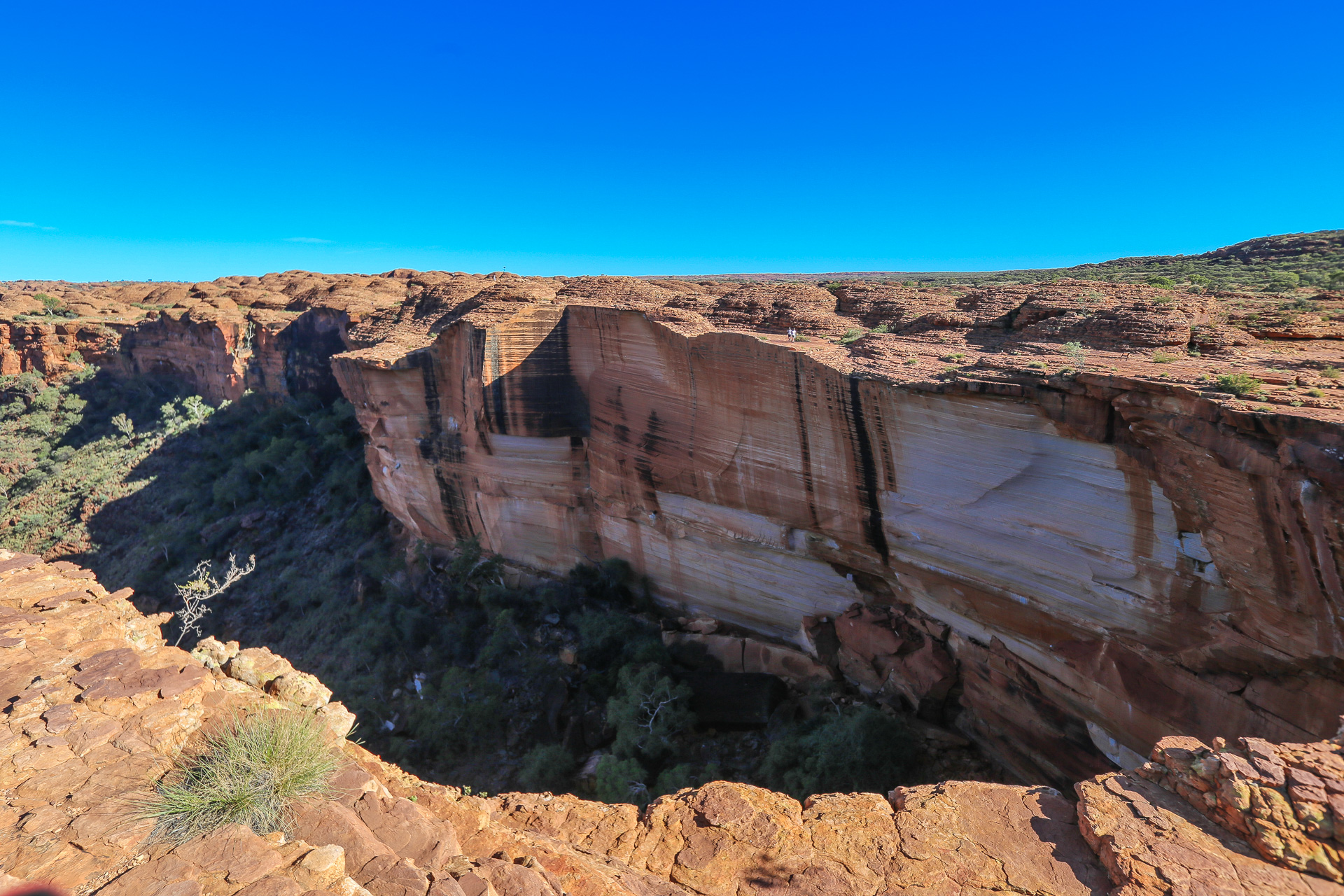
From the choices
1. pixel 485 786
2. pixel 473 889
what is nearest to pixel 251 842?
pixel 473 889

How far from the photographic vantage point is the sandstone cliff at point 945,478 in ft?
24.7

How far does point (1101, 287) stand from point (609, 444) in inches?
462

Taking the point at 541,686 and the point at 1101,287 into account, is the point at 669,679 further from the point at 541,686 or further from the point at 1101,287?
the point at 1101,287

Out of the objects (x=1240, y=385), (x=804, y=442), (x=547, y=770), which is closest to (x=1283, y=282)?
(x=1240, y=385)

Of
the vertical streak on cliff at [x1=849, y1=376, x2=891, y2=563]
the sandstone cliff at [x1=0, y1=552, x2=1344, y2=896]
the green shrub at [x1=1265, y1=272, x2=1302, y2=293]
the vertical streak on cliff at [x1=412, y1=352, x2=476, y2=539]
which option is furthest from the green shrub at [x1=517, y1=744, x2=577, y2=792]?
the green shrub at [x1=1265, y1=272, x2=1302, y2=293]

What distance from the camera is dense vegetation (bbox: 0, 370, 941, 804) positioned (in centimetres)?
1248

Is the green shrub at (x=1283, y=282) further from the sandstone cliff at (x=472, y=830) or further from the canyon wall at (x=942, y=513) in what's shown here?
the sandstone cliff at (x=472, y=830)

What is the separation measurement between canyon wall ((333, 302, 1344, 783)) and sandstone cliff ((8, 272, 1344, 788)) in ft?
0.14

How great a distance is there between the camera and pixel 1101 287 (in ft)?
42.4

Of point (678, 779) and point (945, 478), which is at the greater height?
point (945, 478)

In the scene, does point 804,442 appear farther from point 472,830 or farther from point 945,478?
point 472,830

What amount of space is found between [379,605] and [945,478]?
57.7ft

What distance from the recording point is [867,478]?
37.0ft

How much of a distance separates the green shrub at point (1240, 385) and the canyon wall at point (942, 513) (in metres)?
0.47
